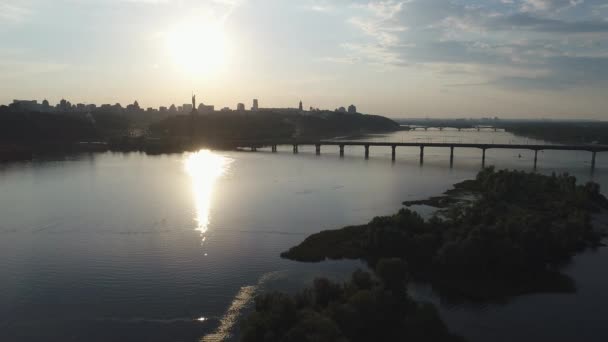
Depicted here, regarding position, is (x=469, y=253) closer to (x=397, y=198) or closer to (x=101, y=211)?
(x=397, y=198)

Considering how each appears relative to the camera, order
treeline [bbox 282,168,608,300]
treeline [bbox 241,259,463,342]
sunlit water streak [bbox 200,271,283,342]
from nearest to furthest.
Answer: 1. treeline [bbox 241,259,463,342]
2. sunlit water streak [bbox 200,271,283,342]
3. treeline [bbox 282,168,608,300]

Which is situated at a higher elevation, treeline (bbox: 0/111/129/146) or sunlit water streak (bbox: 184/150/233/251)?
treeline (bbox: 0/111/129/146)

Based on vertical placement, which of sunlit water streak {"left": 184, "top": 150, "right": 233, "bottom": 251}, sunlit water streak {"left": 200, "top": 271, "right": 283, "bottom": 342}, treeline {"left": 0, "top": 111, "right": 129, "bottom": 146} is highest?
treeline {"left": 0, "top": 111, "right": 129, "bottom": 146}

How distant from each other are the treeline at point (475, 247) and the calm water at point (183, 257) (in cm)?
153

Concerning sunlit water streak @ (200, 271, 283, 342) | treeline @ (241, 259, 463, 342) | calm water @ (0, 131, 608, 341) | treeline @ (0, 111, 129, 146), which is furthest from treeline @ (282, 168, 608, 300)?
treeline @ (0, 111, 129, 146)

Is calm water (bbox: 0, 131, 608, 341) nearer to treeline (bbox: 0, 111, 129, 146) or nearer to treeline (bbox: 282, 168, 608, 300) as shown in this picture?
treeline (bbox: 282, 168, 608, 300)

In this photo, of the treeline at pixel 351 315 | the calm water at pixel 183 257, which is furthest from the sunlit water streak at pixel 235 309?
the treeline at pixel 351 315

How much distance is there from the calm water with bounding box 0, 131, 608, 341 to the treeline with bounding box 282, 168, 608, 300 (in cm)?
153

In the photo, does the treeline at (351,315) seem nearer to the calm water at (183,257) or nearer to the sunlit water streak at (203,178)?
the calm water at (183,257)

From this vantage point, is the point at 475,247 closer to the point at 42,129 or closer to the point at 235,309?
the point at 235,309

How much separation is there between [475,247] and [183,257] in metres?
19.3

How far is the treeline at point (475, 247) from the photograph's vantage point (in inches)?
1057

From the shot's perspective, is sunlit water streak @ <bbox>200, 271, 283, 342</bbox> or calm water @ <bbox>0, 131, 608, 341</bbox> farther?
calm water @ <bbox>0, 131, 608, 341</bbox>

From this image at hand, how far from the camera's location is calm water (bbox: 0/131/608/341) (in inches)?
857
